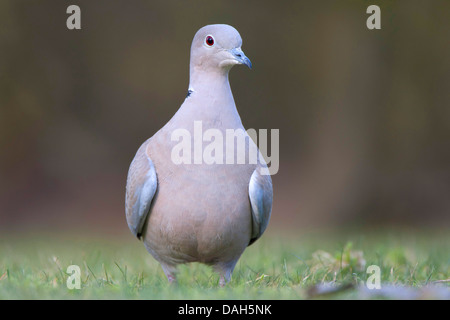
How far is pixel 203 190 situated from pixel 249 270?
48.5 inches

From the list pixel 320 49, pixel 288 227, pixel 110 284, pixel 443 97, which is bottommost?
pixel 288 227

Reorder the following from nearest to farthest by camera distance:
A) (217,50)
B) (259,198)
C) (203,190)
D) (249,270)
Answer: (203,190) → (259,198) → (217,50) → (249,270)

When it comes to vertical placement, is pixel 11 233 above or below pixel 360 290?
below

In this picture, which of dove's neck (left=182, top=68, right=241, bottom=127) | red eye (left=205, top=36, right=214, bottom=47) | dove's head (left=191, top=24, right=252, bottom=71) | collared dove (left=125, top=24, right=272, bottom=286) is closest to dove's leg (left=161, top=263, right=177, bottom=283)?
collared dove (left=125, top=24, right=272, bottom=286)

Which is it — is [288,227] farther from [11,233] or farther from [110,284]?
[110,284]

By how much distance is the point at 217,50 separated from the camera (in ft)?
16.1

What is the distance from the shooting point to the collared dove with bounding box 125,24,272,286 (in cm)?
461

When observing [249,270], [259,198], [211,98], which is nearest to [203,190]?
[259,198]

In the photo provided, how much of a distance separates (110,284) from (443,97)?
27.0 feet

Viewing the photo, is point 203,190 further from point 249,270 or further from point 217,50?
point 249,270

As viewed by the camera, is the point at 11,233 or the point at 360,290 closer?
the point at 360,290

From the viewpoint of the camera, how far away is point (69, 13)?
11.2 m

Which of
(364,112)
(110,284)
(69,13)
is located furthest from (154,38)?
(110,284)

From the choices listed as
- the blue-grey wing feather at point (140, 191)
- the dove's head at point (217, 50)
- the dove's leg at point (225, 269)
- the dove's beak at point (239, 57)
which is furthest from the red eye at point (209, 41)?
the dove's leg at point (225, 269)
